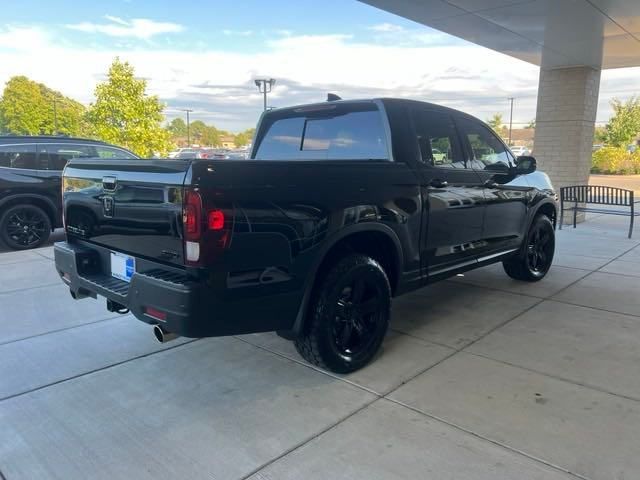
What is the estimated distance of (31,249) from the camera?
7582 mm

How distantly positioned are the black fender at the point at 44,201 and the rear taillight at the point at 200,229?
21.1ft

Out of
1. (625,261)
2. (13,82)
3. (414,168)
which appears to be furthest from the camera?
(13,82)

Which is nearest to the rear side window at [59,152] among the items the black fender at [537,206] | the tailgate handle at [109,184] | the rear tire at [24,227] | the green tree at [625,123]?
the rear tire at [24,227]

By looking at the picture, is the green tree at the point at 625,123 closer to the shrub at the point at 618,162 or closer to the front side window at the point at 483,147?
the shrub at the point at 618,162

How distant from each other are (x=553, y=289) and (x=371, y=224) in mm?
3229

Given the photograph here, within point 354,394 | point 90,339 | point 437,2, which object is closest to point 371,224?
point 354,394

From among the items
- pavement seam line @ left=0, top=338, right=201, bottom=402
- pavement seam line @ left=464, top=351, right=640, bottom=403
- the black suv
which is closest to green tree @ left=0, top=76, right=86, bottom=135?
the black suv

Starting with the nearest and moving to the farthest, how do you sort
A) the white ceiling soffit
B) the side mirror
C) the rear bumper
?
the rear bumper → the side mirror → the white ceiling soffit

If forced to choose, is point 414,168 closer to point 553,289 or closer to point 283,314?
point 283,314

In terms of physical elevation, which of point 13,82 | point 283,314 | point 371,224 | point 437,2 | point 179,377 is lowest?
point 179,377

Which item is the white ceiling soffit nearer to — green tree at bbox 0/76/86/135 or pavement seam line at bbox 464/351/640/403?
pavement seam line at bbox 464/351/640/403

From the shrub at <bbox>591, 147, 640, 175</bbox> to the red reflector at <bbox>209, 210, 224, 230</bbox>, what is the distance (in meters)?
35.7

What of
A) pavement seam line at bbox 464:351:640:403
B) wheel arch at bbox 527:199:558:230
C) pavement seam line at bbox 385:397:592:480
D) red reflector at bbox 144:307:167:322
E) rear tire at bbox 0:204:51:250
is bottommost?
pavement seam line at bbox 385:397:592:480

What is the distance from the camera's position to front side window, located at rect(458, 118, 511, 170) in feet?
14.6
